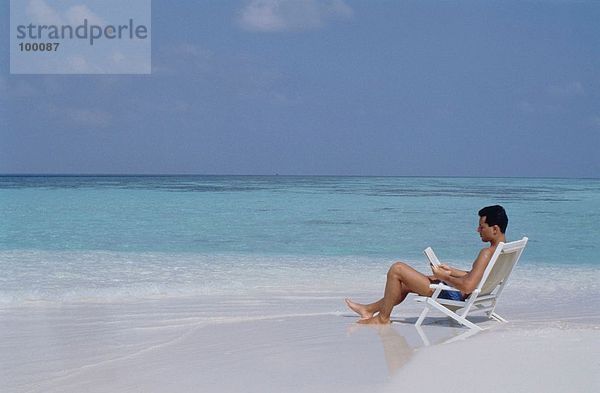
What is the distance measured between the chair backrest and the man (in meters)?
0.07

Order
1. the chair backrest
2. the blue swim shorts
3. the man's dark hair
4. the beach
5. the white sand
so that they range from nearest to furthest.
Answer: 1. the white sand
2. the beach
3. the chair backrest
4. the man's dark hair
5. the blue swim shorts

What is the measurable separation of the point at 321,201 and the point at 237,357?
83.6ft

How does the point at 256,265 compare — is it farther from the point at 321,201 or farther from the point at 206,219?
the point at 321,201

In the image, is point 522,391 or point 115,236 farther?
point 115,236

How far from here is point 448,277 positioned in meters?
6.14

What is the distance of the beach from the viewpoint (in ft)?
15.4

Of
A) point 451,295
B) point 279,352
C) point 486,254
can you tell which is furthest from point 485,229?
point 279,352

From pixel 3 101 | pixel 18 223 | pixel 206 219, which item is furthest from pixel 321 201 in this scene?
pixel 3 101

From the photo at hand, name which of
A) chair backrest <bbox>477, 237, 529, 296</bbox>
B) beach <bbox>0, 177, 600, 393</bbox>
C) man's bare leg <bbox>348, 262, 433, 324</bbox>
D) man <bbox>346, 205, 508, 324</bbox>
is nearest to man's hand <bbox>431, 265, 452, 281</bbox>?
man <bbox>346, 205, 508, 324</bbox>

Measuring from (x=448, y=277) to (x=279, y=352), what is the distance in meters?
1.44

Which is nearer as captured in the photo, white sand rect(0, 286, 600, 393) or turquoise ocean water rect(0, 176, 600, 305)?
white sand rect(0, 286, 600, 393)

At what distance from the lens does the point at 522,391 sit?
4.25 meters

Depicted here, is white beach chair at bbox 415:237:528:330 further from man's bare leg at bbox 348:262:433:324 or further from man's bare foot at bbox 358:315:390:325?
man's bare foot at bbox 358:315:390:325

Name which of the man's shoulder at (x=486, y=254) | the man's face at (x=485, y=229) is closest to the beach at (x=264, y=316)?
the man's shoulder at (x=486, y=254)
